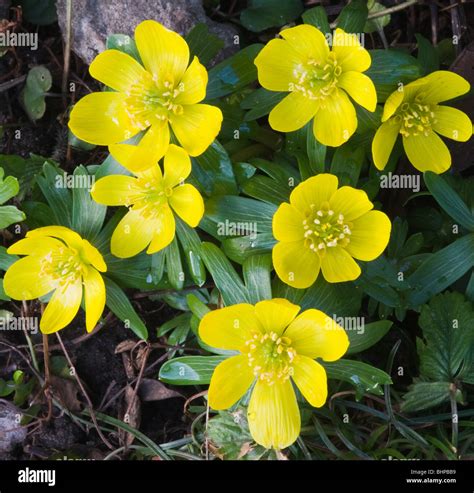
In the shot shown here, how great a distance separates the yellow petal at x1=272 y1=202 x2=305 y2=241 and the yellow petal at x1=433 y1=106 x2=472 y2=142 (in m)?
0.60

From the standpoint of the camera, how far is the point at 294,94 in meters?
2.15

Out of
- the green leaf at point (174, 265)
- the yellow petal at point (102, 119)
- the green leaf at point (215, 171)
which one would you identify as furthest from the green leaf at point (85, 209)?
the green leaf at point (215, 171)

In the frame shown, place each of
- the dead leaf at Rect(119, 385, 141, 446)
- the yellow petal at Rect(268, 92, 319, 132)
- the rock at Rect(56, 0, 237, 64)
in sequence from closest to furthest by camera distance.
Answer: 1. the yellow petal at Rect(268, 92, 319, 132)
2. the rock at Rect(56, 0, 237, 64)
3. the dead leaf at Rect(119, 385, 141, 446)

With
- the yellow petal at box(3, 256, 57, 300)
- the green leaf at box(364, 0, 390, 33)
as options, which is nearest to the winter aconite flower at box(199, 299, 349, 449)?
the yellow petal at box(3, 256, 57, 300)

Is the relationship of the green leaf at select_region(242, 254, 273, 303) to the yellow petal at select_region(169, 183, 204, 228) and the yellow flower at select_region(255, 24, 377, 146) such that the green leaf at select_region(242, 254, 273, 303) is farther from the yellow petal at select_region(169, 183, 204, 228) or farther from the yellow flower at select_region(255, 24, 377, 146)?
the yellow flower at select_region(255, 24, 377, 146)

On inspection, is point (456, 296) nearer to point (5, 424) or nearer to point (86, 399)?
point (86, 399)

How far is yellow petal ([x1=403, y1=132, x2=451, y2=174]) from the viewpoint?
221cm

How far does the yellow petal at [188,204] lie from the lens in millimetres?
2053

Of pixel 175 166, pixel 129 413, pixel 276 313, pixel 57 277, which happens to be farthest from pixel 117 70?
pixel 129 413

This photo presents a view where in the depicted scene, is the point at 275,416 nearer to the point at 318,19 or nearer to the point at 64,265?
the point at 64,265

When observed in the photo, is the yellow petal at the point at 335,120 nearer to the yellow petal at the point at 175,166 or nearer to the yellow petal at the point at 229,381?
the yellow petal at the point at 175,166

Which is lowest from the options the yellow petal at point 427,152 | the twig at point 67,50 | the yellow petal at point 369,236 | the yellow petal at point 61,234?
the yellow petal at point 369,236

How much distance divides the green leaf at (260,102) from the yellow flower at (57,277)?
696 mm
